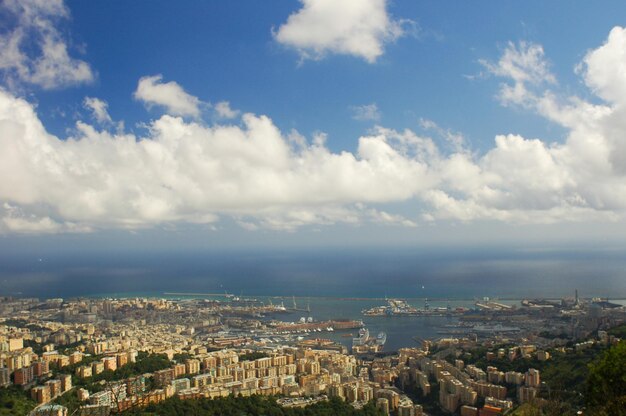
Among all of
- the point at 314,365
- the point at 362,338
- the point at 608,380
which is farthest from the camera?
the point at 362,338

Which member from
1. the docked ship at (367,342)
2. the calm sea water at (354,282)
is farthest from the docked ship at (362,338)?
the calm sea water at (354,282)

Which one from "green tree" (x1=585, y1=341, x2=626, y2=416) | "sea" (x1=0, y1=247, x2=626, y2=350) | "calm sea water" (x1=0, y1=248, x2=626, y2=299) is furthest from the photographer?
"calm sea water" (x1=0, y1=248, x2=626, y2=299)

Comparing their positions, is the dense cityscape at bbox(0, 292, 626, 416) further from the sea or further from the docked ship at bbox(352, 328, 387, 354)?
the sea

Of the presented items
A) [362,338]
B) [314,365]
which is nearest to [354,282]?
[362,338]

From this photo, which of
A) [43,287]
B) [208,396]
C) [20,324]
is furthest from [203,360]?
[43,287]

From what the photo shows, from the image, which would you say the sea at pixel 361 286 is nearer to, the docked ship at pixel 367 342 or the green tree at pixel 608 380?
the docked ship at pixel 367 342

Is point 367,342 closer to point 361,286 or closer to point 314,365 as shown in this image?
point 314,365

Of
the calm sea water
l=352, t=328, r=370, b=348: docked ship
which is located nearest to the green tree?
l=352, t=328, r=370, b=348: docked ship

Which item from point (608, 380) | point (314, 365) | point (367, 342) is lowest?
point (367, 342)

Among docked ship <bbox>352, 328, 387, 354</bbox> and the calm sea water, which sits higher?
the calm sea water
